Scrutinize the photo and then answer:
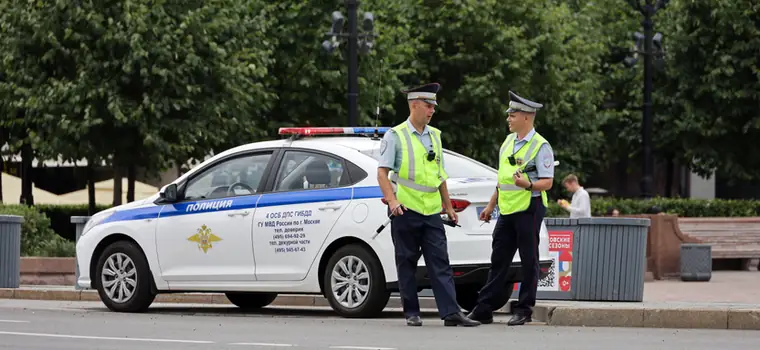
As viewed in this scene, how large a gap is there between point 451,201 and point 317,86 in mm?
20804

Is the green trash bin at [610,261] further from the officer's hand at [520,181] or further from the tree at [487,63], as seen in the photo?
the tree at [487,63]

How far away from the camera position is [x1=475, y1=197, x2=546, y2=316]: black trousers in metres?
12.4

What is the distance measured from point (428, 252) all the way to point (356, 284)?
1182 mm

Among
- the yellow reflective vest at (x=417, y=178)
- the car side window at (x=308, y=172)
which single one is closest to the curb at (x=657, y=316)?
the yellow reflective vest at (x=417, y=178)

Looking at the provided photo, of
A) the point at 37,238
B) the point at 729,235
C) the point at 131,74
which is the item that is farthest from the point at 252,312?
the point at 131,74

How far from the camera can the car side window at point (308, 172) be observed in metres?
13.8

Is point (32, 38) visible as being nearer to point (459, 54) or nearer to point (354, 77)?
point (354, 77)

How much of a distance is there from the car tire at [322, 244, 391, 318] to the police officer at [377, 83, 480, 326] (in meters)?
0.80

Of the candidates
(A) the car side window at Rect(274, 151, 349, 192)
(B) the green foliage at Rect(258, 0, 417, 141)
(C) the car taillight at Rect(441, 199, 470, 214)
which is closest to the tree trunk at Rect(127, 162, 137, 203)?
(B) the green foliage at Rect(258, 0, 417, 141)

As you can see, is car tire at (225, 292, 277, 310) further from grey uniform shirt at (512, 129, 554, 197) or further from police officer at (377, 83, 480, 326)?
grey uniform shirt at (512, 129, 554, 197)

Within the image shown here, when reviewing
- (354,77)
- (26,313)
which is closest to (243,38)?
(354,77)

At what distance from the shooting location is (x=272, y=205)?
14.0m

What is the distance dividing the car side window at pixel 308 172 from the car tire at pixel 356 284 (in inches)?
26.0

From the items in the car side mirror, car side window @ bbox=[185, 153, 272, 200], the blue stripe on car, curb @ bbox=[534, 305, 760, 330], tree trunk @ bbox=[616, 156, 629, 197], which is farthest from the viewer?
tree trunk @ bbox=[616, 156, 629, 197]
